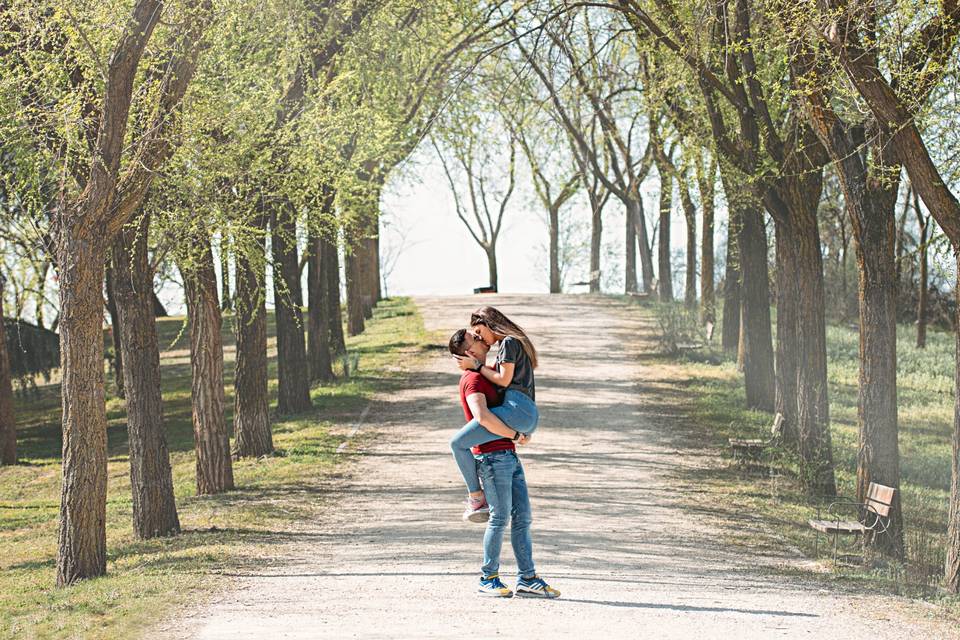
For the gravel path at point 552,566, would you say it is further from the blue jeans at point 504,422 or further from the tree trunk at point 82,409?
the tree trunk at point 82,409

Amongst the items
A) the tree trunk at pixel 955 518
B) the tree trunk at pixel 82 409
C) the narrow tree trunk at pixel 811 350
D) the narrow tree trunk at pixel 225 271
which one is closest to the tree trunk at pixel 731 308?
the narrow tree trunk at pixel 811 350

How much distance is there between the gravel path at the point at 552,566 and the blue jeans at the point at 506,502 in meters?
0.42

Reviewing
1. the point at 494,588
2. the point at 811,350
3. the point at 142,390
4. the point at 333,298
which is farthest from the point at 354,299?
the point at 494,588

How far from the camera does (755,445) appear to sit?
55.3ft

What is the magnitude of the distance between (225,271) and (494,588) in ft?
27.0

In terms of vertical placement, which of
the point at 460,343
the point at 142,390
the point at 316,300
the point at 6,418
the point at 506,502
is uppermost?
the point at 316,300

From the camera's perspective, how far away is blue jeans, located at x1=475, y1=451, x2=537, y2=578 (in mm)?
8461

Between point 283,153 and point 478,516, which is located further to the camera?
point 283,153

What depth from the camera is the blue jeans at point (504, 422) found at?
27.0 feet

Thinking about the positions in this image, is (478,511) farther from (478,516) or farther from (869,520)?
(869,520)

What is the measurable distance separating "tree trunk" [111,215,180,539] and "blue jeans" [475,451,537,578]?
526cm

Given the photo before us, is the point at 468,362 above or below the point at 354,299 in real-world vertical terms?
below

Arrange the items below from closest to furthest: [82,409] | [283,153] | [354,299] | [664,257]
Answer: [82,409]
[283,153]
[354,299]
[664,257]

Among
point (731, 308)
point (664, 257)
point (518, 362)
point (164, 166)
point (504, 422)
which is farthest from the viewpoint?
point (664, 257)
